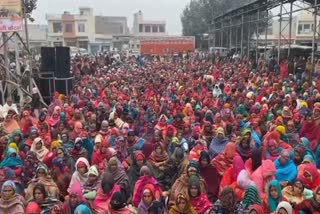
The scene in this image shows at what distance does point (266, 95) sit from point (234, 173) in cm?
664

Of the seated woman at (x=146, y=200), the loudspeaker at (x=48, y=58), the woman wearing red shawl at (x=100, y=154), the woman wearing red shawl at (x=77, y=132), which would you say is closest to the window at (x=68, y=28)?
the loudspeaker at (x=48, y=58)

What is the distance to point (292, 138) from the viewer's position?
7656 millimetres

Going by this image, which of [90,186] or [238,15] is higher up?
[238,15]

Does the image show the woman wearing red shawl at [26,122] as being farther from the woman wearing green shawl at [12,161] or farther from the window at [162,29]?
the window at [162,29]

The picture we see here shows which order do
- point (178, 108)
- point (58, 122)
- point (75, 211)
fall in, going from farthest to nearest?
point (178, 108) → point (58, 122) → point (75, 211)

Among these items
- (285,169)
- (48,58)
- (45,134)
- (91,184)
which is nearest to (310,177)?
(285,169)

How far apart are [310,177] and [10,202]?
336 centimetres

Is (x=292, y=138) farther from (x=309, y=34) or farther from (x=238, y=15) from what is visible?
(x=309, y=34)

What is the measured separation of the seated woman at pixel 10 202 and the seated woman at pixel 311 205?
114 inches

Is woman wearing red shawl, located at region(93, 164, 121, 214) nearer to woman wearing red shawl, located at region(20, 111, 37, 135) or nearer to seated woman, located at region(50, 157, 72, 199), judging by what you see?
seated woman, located at region(50, 157, 72, 199)

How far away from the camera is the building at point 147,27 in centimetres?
6819

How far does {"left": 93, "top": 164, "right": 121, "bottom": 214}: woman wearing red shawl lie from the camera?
209 inches

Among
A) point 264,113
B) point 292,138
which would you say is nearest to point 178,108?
point 264,113

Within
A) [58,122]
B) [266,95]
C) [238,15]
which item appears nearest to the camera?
[58,122]
